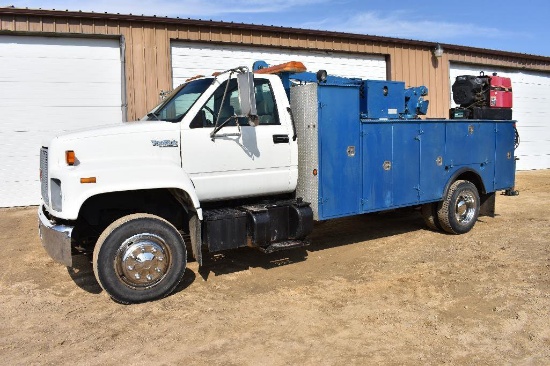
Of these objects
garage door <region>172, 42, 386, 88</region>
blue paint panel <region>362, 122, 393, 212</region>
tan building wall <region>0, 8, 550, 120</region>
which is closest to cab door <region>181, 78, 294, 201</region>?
blue paint panel <region>362, 122, 393, 212</region>

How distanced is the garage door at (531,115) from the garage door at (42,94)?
47.0 feet

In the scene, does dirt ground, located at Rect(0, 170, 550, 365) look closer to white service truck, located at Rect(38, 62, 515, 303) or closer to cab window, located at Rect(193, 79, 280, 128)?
white service truck, located at Rect(38, 62, 515, 303)

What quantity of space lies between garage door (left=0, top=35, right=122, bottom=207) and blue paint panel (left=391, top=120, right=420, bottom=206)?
7.04 m

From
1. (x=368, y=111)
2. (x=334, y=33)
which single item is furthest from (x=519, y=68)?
(x=368, y=111)

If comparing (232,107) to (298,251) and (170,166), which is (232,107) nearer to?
(170,166)

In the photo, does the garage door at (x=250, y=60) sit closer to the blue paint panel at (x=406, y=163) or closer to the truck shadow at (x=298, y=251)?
the truck shadow at (x=298, y=251)

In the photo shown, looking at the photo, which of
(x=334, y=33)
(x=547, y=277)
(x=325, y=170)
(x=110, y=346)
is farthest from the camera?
(x=334, y=33)

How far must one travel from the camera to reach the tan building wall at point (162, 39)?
34.5ft

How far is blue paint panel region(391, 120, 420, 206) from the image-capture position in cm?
707

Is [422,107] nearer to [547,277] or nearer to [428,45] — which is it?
[547,277]

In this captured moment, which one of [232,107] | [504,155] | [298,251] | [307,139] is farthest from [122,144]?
[504,155]

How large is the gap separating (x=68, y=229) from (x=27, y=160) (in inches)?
274

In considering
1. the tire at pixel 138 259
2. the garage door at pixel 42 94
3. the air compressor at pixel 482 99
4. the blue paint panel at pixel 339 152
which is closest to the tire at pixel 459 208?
the air compressor at pixel 482 99

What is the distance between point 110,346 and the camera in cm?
411
